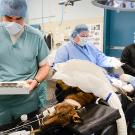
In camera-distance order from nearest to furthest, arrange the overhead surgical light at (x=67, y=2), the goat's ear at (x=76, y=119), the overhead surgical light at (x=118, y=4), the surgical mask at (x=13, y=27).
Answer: the goat's ear at (x=76, y=119) → the surgical mask at (x=13, y=27) → the overhead surgical light at (x=118, y=4) → the overhead surgical light at (x=67, y=2)

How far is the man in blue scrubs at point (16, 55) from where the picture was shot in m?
1.64

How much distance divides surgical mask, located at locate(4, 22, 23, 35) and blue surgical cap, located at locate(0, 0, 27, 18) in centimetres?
6

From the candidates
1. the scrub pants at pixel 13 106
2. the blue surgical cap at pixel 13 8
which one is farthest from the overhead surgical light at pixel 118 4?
the scrub pants at pixel 13 106

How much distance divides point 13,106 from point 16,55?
0.98 feet

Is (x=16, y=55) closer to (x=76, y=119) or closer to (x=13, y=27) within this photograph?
(x=13, y=27)

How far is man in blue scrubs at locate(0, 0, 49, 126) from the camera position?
1.64m

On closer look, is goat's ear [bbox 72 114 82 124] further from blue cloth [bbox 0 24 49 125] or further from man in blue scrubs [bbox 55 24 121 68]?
man in blue scrubs [bbox 55 24 121 68]

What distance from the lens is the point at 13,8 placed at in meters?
1.64

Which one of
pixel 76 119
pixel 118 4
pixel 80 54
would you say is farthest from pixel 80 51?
pixel 76 119

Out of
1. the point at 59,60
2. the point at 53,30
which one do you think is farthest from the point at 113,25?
the point at 59,60

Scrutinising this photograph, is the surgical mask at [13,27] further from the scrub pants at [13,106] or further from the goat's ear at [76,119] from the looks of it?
the goat's ear at [76,119]

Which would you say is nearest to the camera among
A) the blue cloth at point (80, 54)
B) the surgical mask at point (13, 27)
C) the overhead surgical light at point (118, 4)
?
the surgical mask at point (13, 27)

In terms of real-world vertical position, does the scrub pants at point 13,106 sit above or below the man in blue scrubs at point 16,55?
below

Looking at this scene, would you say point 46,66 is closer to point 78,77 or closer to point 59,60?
point 78,77
